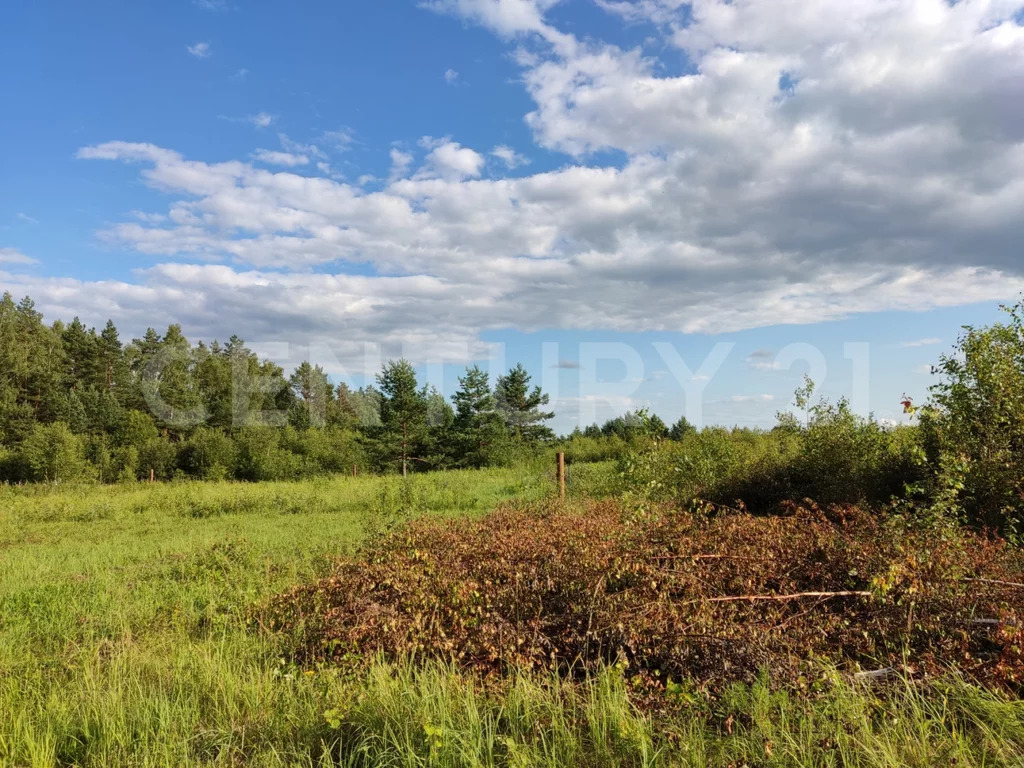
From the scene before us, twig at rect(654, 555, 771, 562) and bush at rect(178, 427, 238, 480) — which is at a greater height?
twig at rect(654, 555, 771, 562)

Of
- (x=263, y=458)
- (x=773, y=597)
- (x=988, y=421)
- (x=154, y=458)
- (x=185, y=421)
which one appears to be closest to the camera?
(x=773, y=597)

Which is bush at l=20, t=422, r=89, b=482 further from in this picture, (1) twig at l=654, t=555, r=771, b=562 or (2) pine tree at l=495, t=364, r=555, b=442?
(1) twig at l=654, t=555, r=771, b=562

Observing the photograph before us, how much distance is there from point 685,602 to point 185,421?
48995 mm

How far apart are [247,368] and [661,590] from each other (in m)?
61.0

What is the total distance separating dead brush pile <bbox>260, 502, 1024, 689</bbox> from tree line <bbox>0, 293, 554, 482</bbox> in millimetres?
30722

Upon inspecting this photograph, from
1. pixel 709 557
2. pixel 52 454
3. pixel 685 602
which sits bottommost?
pixel 52 454

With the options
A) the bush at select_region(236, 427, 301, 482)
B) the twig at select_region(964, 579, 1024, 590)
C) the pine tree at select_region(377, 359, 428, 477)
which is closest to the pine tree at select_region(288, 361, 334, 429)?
the bush at select_region(236, 427, 301, 482)

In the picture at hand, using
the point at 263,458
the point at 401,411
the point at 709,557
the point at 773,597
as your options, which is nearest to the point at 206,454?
the point at 263,458

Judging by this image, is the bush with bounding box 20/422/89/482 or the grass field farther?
the bush with bounding box 20/422/89/482

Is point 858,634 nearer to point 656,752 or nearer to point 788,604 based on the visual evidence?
point 788,604

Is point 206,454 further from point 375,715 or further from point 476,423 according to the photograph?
point 375,715

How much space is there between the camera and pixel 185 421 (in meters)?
45.3

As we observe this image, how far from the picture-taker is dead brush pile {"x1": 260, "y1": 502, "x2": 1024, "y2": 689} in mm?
3674

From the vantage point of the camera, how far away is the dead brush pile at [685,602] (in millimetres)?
3674
